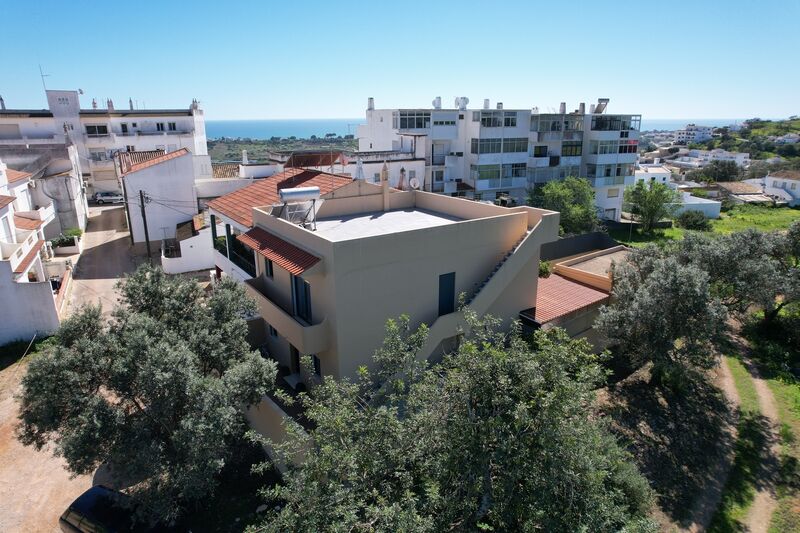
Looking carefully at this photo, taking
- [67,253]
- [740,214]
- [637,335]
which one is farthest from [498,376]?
[740,214]

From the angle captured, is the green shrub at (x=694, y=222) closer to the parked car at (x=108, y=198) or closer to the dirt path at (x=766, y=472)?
the dirt path at (x=766, y=472)

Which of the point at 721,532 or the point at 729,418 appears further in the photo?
the point at 729,418

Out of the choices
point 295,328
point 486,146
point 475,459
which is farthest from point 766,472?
point 486,146

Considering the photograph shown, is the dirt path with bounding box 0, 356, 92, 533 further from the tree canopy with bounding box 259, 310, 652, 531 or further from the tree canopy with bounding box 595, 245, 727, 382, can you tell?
the tree canopy with bounding box 595, 245, 727, 382

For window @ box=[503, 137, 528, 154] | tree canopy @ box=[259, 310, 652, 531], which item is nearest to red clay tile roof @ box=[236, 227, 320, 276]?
tree canopy @ box=[259, 310, 652, 531]

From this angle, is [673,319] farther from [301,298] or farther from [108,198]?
[108,198]

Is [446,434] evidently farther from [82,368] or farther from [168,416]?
[82,368]
